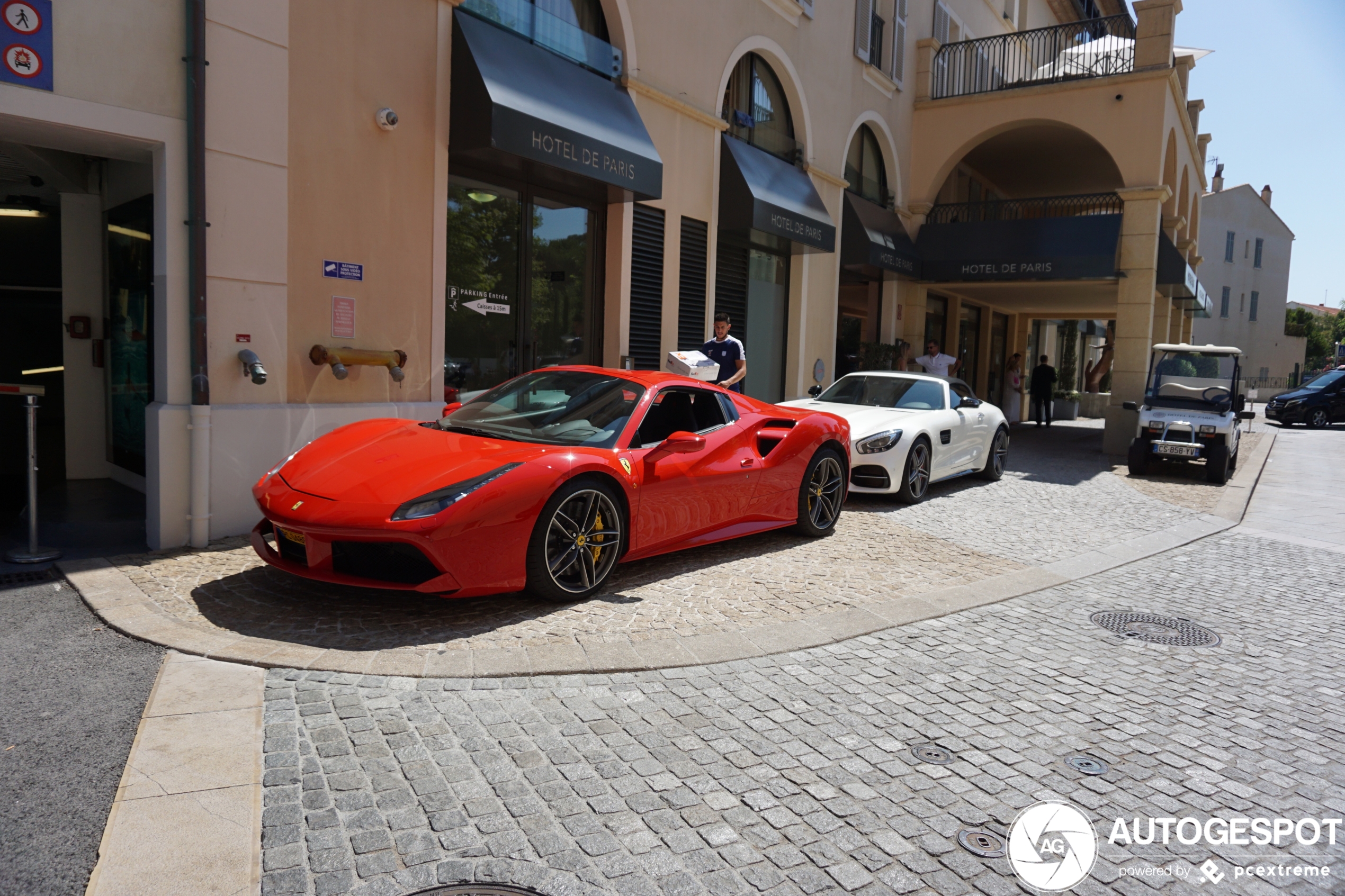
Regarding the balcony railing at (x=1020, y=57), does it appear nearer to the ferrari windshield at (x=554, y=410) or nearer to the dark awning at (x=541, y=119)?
the dark awning at (x=541, y=119)

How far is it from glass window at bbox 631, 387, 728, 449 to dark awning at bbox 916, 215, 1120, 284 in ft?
40.3

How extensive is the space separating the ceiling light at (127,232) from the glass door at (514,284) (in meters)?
2.57

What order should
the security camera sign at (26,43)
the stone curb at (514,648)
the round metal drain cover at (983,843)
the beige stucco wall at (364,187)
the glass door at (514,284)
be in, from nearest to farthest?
the round metal drain cover at (983,843) < the stone curb at (514,648) < the security camera sign at (26,43) < the beige stucco wall at (364,187) < the glass door at (514,284)

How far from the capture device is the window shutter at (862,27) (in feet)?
52.6

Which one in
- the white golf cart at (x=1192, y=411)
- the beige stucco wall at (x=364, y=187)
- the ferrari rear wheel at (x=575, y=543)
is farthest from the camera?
the white golf cart at (x=1192, y=411)

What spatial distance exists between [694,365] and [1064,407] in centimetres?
2192

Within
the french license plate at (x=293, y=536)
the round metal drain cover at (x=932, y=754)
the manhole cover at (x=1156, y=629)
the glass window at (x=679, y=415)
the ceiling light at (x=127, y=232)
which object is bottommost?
the round metal drain cover at (x=932, y=754)

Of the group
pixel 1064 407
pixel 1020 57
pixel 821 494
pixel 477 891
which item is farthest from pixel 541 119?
pixel 1064 407

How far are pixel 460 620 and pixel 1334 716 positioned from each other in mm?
4168

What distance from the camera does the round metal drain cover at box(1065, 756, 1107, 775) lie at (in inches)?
129

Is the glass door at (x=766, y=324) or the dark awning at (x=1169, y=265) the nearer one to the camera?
the glass door at (x=766, y=324)

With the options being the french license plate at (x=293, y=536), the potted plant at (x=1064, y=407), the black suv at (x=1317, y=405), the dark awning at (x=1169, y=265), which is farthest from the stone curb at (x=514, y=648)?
the black suv at (x=1317, y=405)

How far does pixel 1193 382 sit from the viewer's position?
44.8 ft

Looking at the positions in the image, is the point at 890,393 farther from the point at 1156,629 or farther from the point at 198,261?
the point at 198,261
